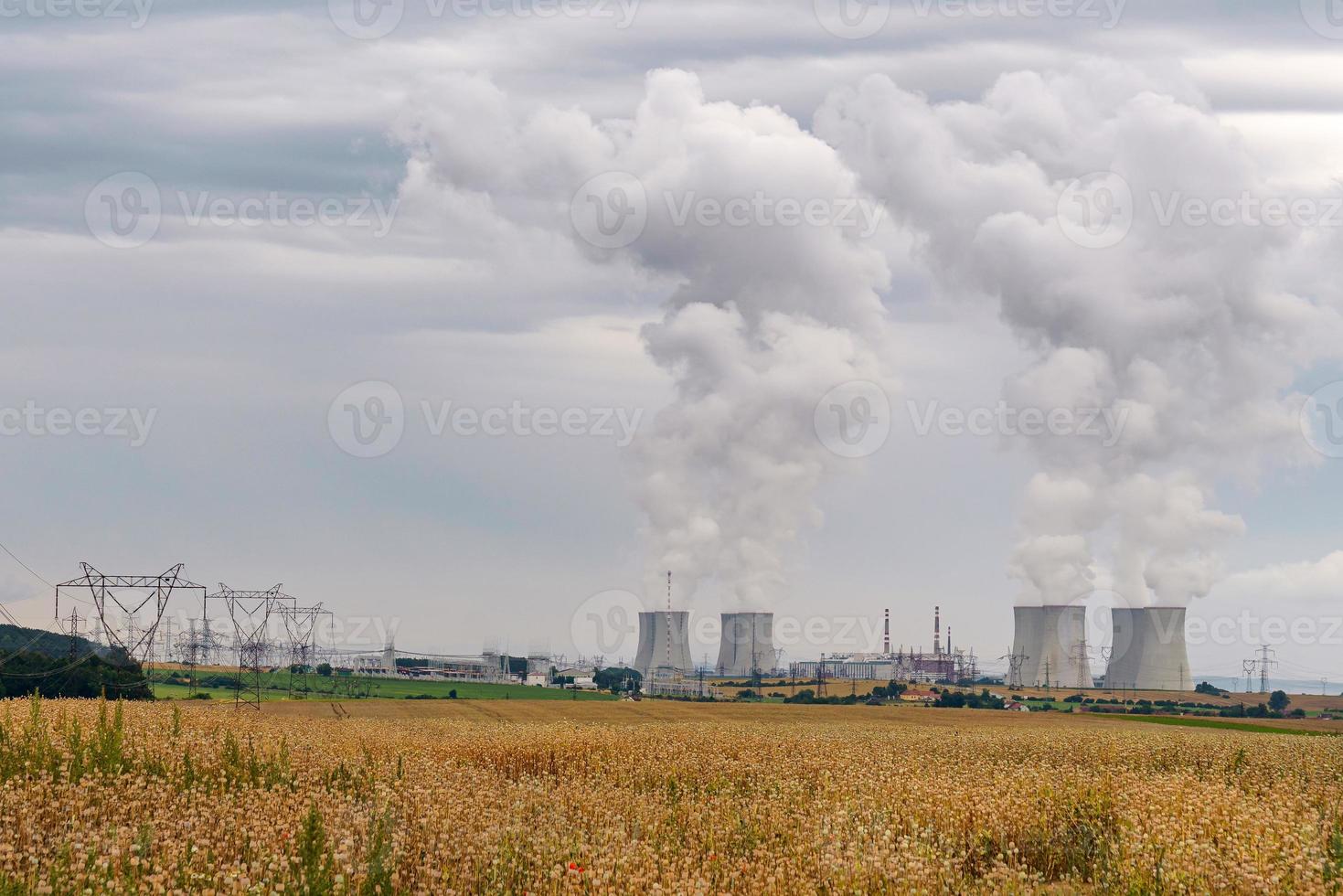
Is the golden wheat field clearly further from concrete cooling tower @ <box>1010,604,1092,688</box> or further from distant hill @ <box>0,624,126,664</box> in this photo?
concrete cooling tower @ <box>1010,604,1092,688</box>

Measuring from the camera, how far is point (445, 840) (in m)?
17.1

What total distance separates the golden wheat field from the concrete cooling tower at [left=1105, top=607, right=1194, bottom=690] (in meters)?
155

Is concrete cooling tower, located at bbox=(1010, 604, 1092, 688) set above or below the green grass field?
above

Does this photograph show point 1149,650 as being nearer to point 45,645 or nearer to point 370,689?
point 370,689

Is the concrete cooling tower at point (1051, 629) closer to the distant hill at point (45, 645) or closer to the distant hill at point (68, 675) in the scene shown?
the distant hill at point (45, 645)

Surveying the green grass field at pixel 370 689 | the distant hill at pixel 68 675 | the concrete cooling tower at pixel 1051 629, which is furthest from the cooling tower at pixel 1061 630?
the distant hill at pixel 68 675

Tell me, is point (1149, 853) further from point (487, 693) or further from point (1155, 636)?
point (1155, 636)

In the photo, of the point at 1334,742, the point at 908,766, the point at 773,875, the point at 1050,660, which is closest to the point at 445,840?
the point at 773,875

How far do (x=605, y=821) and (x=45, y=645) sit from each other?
118m

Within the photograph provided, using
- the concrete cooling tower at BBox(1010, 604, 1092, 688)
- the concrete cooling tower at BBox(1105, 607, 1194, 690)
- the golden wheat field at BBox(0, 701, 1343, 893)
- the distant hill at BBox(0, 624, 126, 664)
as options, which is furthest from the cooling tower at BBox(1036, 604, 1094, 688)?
the golden wheat field at BBox(0, 701, 1343, 893)

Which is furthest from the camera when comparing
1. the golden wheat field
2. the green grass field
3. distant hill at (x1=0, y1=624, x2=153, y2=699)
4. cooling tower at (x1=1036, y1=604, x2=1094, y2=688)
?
cooling tower at (x1=1036, y1=604, x2=1094, y2=688)

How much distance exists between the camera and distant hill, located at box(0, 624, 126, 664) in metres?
91.9

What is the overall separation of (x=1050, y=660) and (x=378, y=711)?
139 m

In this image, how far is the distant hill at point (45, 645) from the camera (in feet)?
302
